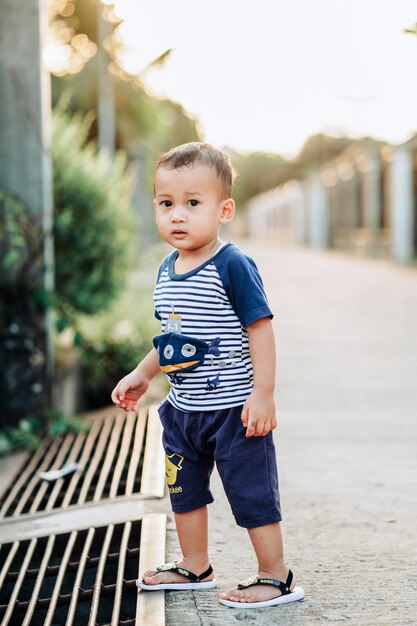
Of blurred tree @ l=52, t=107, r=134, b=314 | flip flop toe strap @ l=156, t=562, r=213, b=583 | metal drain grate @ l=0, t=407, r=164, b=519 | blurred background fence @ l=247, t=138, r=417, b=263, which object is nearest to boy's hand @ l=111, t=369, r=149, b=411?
flip flop toe strap @ l=156, t=562, r=213, b=583

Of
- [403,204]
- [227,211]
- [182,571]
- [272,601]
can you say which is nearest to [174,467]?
[182,571]

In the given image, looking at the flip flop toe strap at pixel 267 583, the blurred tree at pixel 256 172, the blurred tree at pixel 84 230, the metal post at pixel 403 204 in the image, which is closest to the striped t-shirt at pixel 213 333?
the flip flop toe strap at pixel 267 583

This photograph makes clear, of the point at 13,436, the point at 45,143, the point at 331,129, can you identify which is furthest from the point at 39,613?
the point at 331,129

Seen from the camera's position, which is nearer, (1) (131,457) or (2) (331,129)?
(1) (131,457)

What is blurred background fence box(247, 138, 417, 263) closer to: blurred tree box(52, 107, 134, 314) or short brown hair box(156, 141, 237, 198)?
blurred tree box(52, 107, 134, 314)

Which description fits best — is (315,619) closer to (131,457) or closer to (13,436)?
(131,457)

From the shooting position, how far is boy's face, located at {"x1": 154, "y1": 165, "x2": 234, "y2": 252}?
249cm

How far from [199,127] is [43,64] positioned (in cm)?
3079

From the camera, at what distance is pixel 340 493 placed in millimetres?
3795

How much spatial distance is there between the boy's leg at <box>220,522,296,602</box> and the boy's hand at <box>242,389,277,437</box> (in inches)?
12.3

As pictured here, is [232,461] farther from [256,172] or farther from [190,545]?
[256,172]

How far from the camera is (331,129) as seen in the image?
70.0m

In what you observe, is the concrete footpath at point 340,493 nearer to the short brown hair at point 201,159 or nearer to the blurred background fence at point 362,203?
the short brown hair at point 201,159

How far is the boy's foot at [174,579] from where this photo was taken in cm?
271
